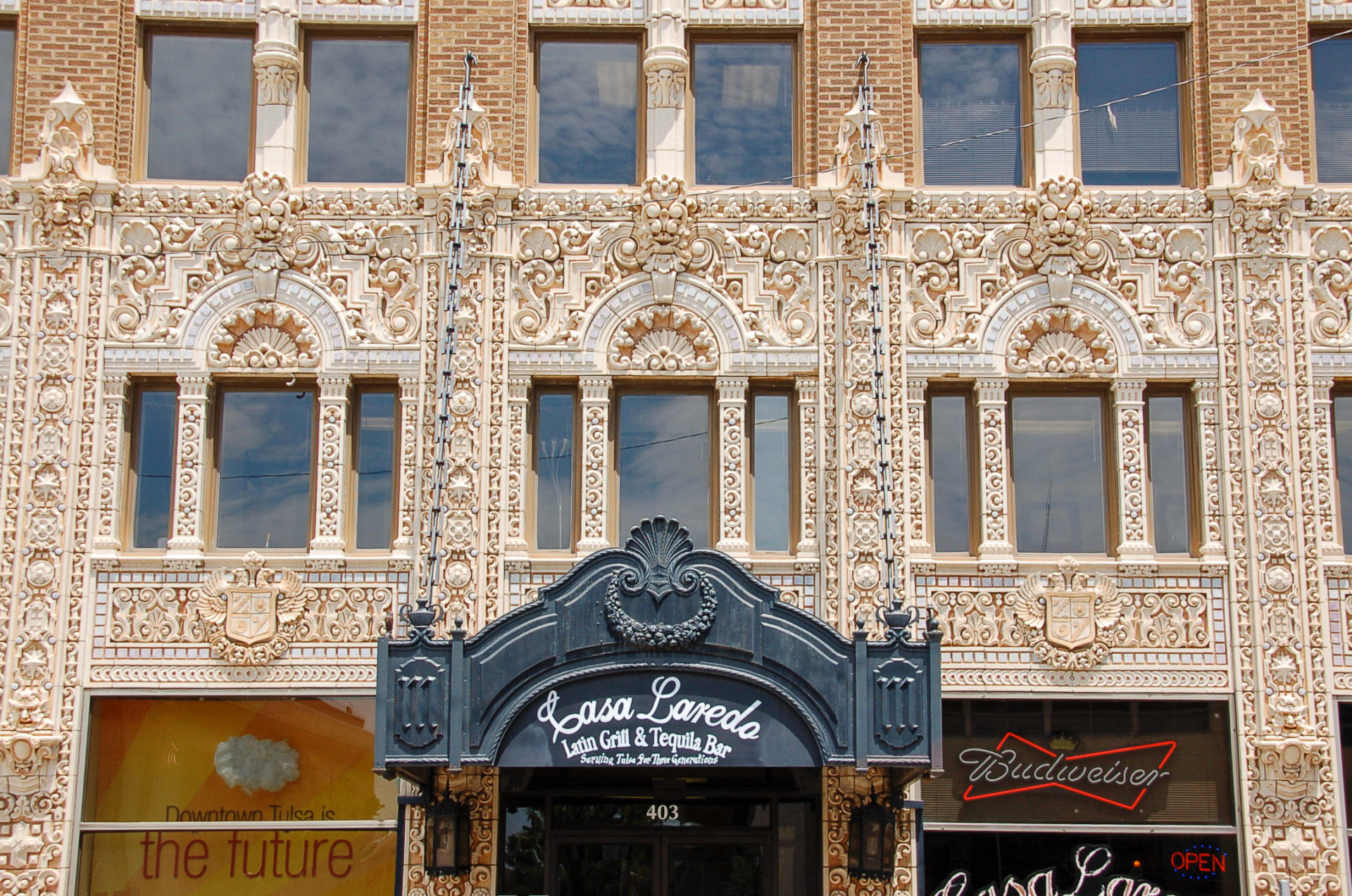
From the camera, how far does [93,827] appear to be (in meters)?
13.9

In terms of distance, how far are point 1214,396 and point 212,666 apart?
10.2m

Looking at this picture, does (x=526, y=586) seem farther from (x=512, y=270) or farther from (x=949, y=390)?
(x=949, y=390)

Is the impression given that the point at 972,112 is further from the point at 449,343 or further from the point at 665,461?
the point at 449,343

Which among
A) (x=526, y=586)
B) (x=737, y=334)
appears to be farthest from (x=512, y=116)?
(x=526, y=586)

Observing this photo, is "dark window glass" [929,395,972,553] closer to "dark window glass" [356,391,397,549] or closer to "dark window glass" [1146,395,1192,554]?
"dark window glass" [1146,395,1192,554]

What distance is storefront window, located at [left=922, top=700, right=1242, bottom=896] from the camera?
13844 millimetres

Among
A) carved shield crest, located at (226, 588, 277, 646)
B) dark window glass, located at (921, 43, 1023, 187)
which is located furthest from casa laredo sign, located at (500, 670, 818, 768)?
dark window glass, located at (921, 43, 1023, 187)

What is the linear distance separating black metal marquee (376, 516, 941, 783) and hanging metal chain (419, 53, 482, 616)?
1307mm

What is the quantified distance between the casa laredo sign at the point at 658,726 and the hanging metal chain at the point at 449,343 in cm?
177

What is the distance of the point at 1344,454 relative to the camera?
48.4 feet

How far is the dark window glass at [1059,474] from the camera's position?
1466 centimetres

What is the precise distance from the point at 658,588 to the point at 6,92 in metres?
8.87

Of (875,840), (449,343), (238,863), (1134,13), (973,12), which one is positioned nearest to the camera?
(875,840)

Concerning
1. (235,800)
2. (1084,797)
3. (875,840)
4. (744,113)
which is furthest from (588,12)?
(1084,797)
